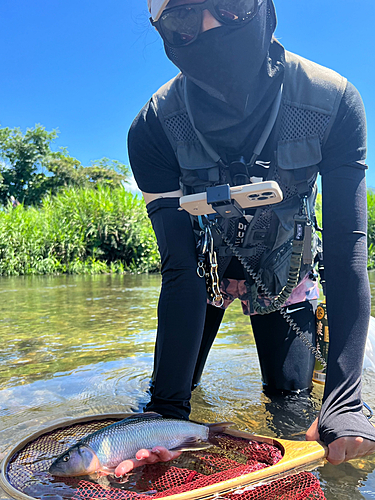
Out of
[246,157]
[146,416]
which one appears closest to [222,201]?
[246,157]

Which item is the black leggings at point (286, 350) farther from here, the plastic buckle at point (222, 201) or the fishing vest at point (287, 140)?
the plastic buckle at point (222, 201)

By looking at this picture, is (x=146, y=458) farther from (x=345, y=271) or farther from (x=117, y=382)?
(x=117, y=382)

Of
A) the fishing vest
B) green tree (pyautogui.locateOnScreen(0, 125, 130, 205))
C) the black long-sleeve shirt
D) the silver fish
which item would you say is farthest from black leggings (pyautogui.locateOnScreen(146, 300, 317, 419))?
green tree (pyautogui.locateOnScreen(0, 125, 130, 205))

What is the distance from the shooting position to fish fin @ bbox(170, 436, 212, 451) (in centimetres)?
170

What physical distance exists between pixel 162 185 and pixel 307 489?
1412 mm

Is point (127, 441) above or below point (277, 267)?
below

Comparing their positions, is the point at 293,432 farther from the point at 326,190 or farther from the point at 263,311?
the point at 326,190

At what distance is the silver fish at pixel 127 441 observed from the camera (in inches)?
60.7

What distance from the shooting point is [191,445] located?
1719 millimetres

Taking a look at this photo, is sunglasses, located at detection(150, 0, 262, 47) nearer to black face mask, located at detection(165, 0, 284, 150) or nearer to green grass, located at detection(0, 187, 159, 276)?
black face mask, located at detection(165, 0, 284, 150)

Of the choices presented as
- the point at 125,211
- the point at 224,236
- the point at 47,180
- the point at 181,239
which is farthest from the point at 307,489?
the point at 47,180

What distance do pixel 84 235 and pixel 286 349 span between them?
16762 millimetres

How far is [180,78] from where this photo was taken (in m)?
2.22

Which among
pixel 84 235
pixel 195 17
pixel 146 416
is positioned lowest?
pixel 146 416
